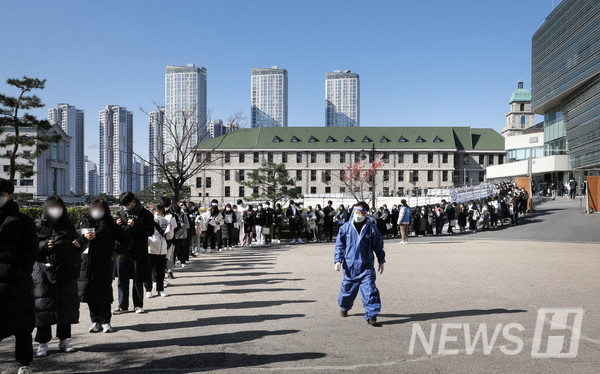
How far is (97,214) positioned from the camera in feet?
21.6

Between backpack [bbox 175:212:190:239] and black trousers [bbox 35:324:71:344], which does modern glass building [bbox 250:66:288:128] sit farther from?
black trousers [bbox 35:324:71:344]

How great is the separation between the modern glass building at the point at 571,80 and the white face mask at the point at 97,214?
42.2 m

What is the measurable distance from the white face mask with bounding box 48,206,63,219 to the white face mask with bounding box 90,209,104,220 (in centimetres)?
95

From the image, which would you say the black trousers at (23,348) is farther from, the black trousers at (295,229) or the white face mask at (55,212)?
the black trousers at (295,229)

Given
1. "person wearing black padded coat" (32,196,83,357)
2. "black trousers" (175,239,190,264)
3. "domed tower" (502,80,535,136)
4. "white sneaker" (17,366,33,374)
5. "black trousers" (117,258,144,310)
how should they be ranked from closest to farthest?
1. "white sneaker" (17,366,33,374)
2. "person wearing black padded coat" (32,196,83,357)
3. "black trousers" (117,258,144,310)
4. "black trousers" (175,239,190,264)
5. "domed tower" (502,80,535,136)

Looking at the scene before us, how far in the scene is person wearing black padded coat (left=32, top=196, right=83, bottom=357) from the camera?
5484 mm

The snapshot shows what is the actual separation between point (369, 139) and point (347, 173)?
7409 millimetres

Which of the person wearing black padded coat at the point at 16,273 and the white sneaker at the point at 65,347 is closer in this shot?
the person wearing black padded coat at the point at 16,273

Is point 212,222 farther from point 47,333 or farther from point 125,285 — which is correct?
point 47,333

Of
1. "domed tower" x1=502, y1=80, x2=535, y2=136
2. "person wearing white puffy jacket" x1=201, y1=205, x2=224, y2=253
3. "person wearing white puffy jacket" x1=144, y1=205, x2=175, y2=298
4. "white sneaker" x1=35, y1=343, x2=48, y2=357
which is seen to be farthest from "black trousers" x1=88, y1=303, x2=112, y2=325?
"domed tower" x1=502, y1=80, x2=535, y2=136

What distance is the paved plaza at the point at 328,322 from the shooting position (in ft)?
17.3

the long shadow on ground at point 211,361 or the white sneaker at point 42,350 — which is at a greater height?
the white sneaker at point 42,350

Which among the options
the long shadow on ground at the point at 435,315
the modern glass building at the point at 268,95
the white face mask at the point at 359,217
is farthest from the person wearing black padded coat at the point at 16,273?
the modern glass building at the point at 268,95

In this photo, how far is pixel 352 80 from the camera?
19812 centimetres
